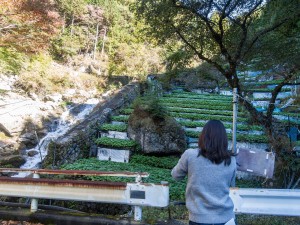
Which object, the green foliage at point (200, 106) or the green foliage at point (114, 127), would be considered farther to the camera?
the green foliage at point (200, 106)

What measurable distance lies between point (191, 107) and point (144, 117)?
4629mm

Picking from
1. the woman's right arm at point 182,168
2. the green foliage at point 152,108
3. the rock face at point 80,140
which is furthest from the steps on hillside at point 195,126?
the woman's right arm at point 182,168

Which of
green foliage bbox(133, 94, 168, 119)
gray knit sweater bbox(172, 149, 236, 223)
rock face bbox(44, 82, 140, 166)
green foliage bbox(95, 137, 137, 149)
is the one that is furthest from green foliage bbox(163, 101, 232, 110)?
gray knit sweater bbox(172, 149, 236, 223)

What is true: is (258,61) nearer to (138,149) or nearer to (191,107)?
(138,149)

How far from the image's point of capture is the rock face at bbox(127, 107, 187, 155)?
27.7 feet

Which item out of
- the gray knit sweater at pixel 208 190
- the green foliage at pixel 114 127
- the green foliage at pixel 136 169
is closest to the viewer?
the gray knit sweater at pixel 208 190

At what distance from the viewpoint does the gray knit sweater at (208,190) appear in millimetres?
2283

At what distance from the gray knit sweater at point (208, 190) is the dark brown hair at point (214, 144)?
0.05 metres

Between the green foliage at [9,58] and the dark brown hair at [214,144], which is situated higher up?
the green foliage at [9,58]

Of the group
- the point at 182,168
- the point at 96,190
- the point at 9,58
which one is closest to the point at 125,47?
the point at 9,58

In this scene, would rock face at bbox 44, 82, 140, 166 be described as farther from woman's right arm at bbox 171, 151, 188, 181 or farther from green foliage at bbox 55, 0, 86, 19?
green foliage at bbox 55, 0, 86, 19

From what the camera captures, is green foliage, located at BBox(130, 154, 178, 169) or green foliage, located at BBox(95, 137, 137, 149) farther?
green foliage, located at BBox(95, 137, 137, 149)

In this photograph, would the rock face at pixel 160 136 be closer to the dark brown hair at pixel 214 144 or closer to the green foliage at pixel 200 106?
the green foliage at pixel 200 106

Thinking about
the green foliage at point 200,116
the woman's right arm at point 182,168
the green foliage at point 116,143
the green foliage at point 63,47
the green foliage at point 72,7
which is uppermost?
the green foliage at point 72,7
